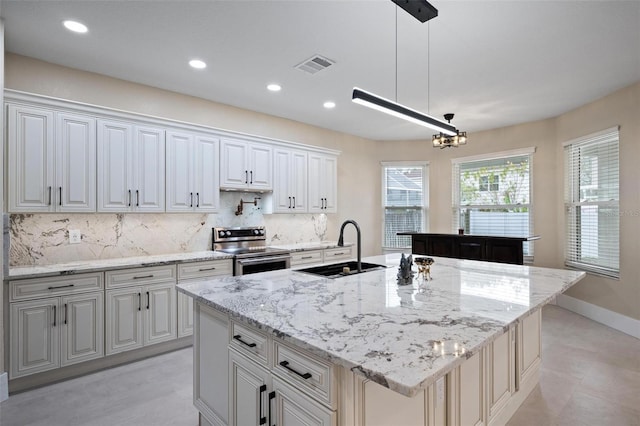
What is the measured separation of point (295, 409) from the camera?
137cm

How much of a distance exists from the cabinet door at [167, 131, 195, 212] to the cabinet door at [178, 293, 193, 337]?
3.26 ft

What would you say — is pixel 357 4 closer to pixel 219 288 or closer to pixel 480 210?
pixel 219 288

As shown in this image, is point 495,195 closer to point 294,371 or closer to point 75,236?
point 294,371

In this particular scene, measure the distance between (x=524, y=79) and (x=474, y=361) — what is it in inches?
125

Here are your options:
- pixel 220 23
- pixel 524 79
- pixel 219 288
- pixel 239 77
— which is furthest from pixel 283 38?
pixel 524 79

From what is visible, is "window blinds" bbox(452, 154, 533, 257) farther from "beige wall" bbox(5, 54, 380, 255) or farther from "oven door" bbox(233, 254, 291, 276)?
"oven door" bbox(233, 254, 291, 276)

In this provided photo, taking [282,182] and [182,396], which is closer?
[182,396]

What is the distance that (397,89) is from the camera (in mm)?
3895

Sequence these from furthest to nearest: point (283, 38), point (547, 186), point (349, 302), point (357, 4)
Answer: point (547, 186)
point (283, 38)
point (357, 4)
point (349, 302)

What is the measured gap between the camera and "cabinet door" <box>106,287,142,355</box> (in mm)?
3061

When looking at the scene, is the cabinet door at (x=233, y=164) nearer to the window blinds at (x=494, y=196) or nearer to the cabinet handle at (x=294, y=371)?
the cabinet handle at (x=294, y=371)

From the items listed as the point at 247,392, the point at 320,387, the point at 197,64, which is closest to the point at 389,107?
the point at 320,387

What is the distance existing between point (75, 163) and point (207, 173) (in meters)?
1.29

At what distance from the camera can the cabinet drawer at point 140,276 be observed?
3078 millimetres
